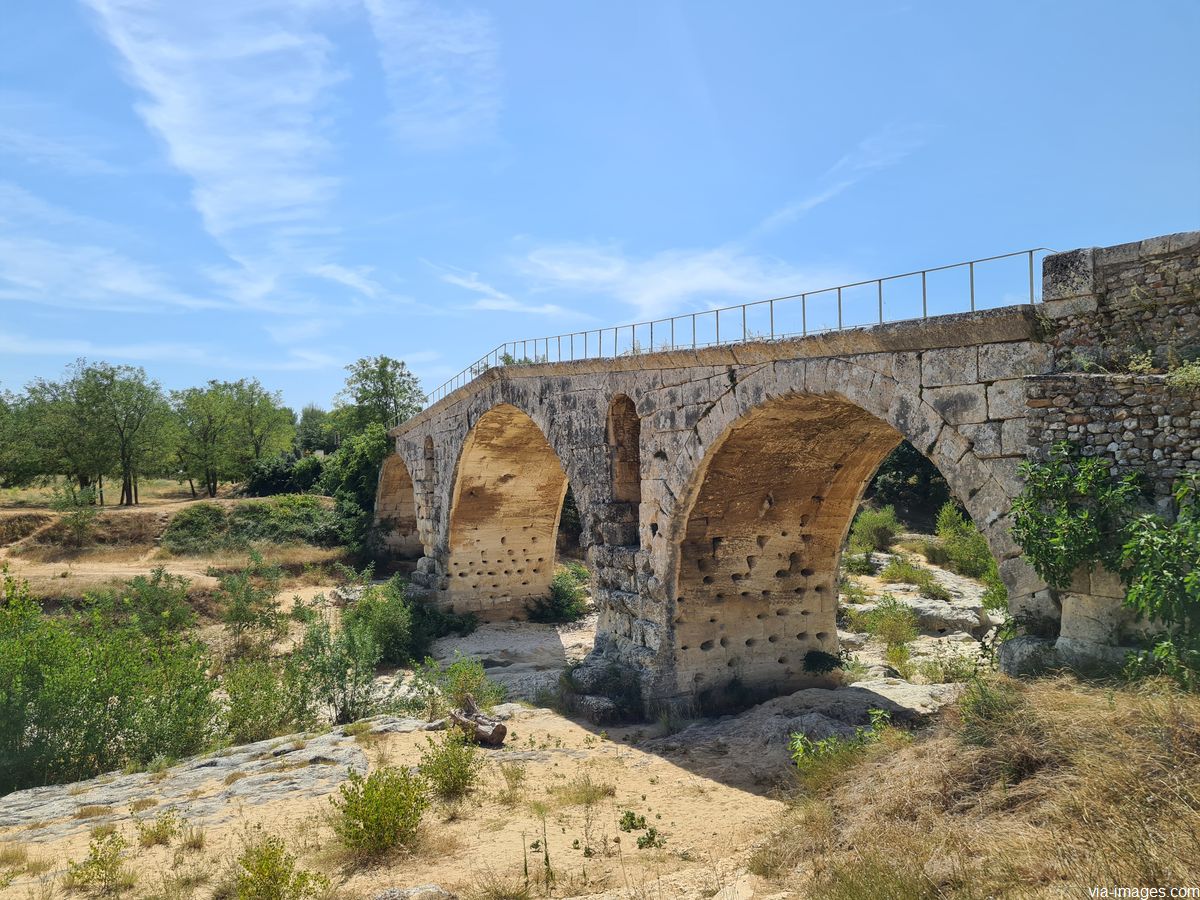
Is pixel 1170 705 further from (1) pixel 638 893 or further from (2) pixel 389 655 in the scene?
(2) pixel 389 655

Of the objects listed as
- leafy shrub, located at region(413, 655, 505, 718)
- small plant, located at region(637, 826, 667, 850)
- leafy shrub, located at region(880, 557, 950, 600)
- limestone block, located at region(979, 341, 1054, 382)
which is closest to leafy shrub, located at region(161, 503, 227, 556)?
leafy shrub, located at region(413, 655, 505, 718)

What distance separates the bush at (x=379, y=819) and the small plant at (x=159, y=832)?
1.68 metres

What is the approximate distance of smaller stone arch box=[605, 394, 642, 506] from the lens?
47.8 feet

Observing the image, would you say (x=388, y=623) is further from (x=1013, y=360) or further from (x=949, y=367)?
(x=1013, y=360)

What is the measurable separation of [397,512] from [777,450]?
78.3 feet

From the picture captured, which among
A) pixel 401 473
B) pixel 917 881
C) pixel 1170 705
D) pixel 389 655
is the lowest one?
pixel 389 655

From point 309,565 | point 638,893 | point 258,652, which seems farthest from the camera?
point 309,565

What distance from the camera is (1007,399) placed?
7801 millimetres

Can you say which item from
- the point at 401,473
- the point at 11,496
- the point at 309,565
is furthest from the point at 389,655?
the point at 11,496

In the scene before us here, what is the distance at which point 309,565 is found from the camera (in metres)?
29.0

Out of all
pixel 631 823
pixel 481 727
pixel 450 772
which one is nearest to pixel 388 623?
pixel 481 727

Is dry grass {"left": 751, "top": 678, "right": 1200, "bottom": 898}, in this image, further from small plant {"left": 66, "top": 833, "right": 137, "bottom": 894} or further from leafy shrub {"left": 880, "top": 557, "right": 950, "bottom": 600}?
leafy shrub {"left": 880, "top": 557, "right": 950, "bottom": 600}

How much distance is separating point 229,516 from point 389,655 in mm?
14923

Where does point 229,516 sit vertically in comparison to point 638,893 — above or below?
above
